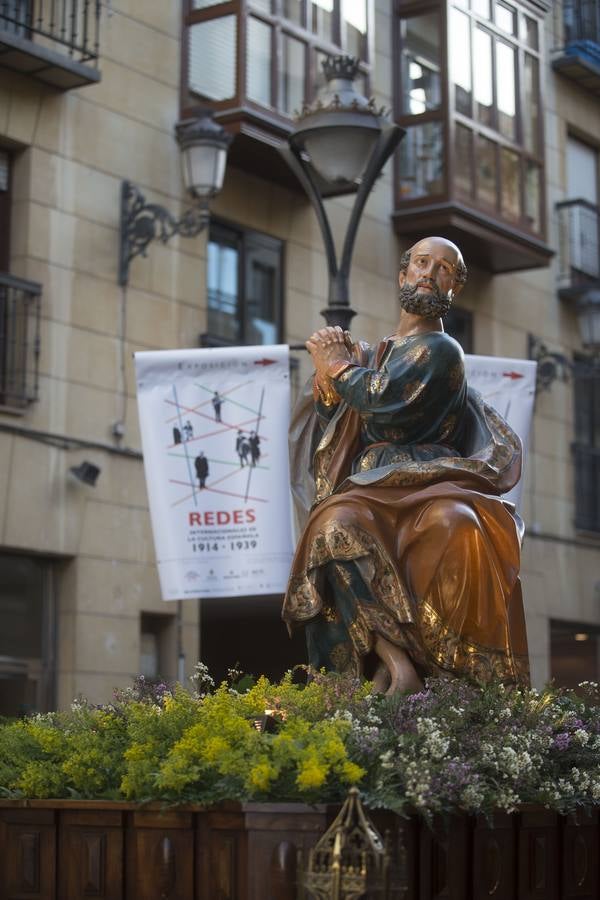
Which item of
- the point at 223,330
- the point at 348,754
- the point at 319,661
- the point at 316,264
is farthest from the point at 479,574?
the point at 316,264

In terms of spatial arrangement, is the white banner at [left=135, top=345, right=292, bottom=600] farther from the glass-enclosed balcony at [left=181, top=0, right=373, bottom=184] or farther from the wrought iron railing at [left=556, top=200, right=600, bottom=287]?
the wrought iron railing at [left=556, top=200, right=600, bottom=287]

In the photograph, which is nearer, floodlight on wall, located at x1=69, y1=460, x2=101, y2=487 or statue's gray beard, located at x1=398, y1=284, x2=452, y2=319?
statue's gray beard, located at x1=398, y1=284, x2=452, y2=319

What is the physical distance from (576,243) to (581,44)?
105 inches

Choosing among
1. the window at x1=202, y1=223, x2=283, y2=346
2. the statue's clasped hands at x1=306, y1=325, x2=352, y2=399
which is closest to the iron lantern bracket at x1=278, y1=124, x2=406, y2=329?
the statue's clasped hands at x1=306, y1=325, x2=352, y2=399

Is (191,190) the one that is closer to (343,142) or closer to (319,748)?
(343,142)

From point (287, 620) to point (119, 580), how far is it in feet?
31.5

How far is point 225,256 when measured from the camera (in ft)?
64.8

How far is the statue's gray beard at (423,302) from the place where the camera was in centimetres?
852

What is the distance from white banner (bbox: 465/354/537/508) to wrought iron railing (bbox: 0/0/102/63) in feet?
18.8

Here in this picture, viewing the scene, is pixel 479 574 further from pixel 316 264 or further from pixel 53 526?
pixel 316 264

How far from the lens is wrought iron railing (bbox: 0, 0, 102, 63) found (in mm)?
17047

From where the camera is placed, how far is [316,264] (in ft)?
68.4

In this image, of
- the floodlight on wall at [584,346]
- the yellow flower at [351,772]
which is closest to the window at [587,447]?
the floodlight on wall at [584,346]

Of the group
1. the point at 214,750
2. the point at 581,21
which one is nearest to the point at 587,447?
the point at 581,21
